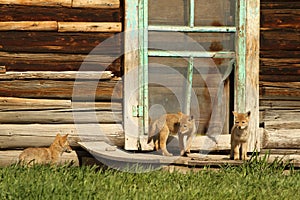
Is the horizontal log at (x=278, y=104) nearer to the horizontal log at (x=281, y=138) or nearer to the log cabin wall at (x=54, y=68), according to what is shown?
the horizontal log at (x=281, y=138)

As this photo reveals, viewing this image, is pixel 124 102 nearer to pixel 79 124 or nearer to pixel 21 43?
pixel 79 124

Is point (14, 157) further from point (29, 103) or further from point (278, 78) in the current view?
point (278, 78)

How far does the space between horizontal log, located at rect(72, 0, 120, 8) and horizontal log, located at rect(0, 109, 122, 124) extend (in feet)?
3.87

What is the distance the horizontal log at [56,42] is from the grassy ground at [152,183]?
4.41 feet

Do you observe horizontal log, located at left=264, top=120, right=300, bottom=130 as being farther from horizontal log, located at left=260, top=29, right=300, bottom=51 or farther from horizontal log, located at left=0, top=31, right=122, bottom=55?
horizontal log, located at left=0, top=31, right=122, bottom=55

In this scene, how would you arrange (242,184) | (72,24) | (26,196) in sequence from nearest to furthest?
(26,196) → (242,184) → (72,24)

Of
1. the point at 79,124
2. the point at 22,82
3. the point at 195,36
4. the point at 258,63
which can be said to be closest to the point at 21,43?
the point at 22,82

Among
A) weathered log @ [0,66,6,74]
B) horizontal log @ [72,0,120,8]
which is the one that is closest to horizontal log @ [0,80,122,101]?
weathered log @ [0,66,6,74]

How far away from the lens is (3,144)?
8148 mm

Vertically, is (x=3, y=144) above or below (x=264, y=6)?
below

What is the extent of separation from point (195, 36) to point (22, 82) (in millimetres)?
2029

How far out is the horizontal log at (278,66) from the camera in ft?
26.9

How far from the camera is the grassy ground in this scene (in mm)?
6340

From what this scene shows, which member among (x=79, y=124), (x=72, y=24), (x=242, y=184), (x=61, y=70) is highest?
(x=72, y=24)
